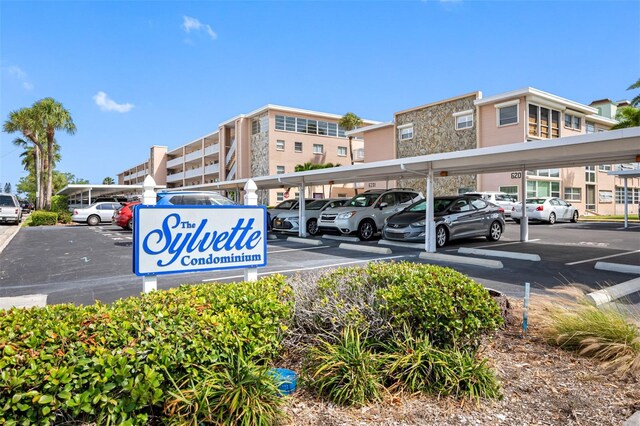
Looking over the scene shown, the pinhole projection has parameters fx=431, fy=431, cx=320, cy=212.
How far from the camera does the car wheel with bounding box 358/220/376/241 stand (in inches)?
636

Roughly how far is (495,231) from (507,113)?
17.1 m

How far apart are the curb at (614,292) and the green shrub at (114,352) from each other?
5319mm

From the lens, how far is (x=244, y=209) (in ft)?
15.6

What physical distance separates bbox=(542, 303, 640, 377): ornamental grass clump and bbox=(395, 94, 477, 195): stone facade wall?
27413 millimetres

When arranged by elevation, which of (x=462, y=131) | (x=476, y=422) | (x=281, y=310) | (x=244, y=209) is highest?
(x=462, y=131)

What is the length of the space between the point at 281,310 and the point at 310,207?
16070 mm

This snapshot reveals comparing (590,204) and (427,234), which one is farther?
(590,204)

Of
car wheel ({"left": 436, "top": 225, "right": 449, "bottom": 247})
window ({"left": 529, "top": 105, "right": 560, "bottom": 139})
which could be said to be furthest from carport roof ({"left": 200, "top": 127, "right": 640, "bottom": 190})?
window ({"left": 529, "top": 105, "right": 560, "bottom": 139})

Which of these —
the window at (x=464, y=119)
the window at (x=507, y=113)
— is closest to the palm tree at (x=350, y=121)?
the window at (x=464, y=119)

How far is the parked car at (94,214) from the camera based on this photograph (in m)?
28.4

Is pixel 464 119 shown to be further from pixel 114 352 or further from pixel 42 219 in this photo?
pixel 114 352

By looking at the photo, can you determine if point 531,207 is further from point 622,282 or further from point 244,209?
point 244,209

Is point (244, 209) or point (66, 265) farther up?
point (244, 209)

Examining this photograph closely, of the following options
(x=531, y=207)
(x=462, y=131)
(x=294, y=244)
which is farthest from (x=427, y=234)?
(x=462, y=131)
